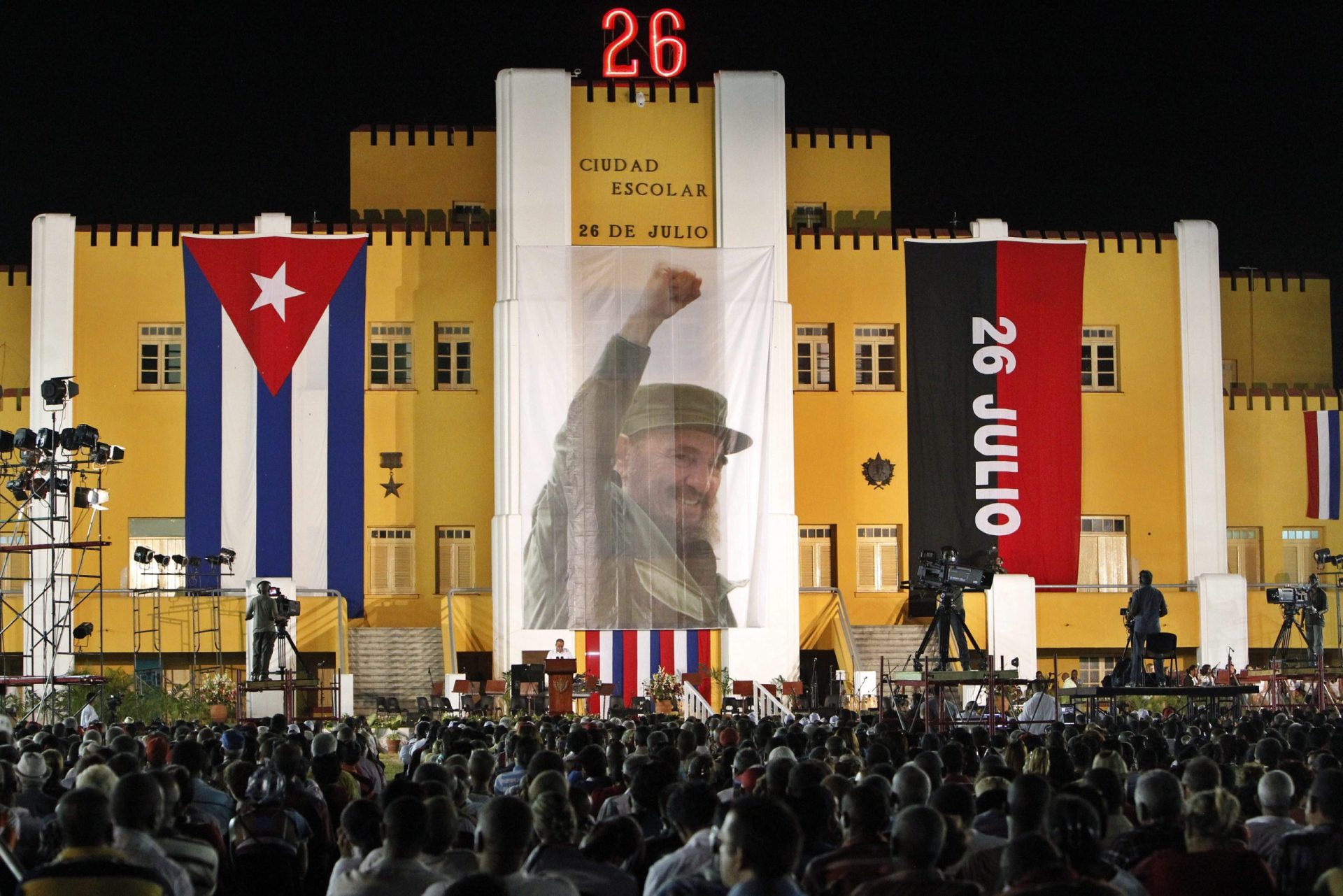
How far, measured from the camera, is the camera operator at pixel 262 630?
25.3 m

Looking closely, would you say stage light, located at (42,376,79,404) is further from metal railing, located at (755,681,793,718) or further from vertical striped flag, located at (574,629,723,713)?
metal railing, located at (755,681,793,718)

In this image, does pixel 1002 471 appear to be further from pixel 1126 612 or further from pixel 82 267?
pixel 82 267

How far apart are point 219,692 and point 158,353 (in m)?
7.87

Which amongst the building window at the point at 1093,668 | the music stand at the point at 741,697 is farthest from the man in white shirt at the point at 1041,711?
the building window at the point at 1093,668

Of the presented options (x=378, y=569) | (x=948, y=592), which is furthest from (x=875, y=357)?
(x=948, y=592)

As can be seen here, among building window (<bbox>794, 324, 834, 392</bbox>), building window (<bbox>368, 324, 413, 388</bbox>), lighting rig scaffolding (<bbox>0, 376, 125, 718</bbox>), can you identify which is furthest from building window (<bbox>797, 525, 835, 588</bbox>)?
lighting rig scaffolding (<bbox>0, 376, 125, 718</bbox>)

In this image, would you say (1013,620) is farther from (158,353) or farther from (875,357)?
(158,353)

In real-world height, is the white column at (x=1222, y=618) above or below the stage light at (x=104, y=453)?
below

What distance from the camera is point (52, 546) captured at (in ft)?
72.7

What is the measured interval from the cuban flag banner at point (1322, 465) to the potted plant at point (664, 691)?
13.5 meters

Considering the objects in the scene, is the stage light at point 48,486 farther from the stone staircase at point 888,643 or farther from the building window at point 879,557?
the building window at point 879,557

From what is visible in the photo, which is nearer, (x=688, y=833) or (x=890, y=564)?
(x=688, y=833)

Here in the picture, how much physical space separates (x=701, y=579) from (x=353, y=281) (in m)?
8.63

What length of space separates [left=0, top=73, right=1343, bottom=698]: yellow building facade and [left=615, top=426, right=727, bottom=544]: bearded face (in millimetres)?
3102
